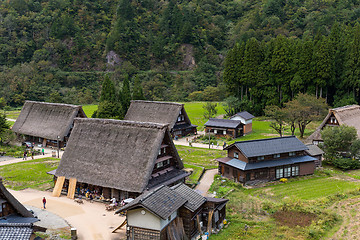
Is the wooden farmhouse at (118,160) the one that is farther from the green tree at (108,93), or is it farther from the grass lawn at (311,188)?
the green tree at (108,93)

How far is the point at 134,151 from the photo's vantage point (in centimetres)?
2886

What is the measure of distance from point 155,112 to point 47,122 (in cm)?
1542

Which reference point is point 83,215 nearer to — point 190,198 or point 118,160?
point 118,160

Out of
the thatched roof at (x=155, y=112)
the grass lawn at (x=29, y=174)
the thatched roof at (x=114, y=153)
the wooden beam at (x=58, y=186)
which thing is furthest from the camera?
the thatched roof at (x=155, y=112)

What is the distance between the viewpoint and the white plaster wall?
66.2 ft

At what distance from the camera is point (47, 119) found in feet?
159

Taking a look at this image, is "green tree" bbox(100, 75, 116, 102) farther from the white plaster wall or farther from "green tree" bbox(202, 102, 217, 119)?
the white plaster wall

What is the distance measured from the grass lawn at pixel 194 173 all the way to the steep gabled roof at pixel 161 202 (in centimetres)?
1123

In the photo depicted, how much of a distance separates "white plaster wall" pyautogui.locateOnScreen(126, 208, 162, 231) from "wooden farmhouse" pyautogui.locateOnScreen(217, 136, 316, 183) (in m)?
14.2

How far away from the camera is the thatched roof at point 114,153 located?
2775cm

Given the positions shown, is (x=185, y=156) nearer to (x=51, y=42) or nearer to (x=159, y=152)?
(x=159, y=152)

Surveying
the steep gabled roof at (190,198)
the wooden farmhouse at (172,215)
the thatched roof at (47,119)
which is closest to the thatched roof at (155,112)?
the thatched roof at (47,119)

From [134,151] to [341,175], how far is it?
21.5m

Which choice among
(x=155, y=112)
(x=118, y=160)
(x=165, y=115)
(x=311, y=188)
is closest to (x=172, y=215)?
(x=118, y=160)
